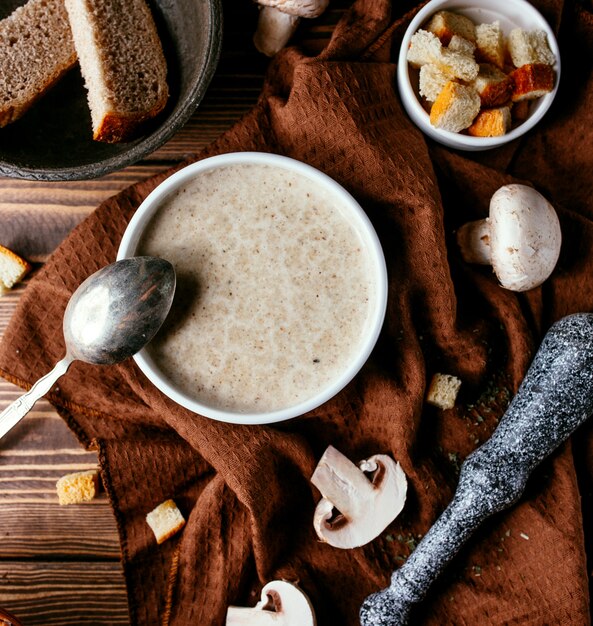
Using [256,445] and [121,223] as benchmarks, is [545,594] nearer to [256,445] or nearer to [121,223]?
[256,445]

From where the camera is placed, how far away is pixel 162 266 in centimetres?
130

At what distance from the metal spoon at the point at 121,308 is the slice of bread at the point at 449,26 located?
0.71m

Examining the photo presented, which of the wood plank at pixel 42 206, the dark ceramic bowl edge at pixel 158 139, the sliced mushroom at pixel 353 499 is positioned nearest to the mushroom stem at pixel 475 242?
the sliced mushroom at pixel 353 499

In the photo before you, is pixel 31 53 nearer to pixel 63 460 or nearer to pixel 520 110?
pixel 63 460

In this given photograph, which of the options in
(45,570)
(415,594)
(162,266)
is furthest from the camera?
(45,570)

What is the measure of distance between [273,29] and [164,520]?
1.09 meters

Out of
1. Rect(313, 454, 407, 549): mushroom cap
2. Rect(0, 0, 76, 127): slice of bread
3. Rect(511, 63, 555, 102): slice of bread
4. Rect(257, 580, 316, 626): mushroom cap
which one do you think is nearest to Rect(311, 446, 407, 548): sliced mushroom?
Rect(313, 454, 407, 549): mushroom cap

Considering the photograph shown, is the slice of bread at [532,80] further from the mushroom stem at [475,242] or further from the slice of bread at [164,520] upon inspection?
the slice of bread at [164,520]

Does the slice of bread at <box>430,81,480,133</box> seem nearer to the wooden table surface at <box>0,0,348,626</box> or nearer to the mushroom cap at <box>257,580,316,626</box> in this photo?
the wooden table surface at <box>0,0,348,626</box>

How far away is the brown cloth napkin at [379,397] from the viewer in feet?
4.68

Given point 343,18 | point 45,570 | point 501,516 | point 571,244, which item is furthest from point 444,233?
point 45,570

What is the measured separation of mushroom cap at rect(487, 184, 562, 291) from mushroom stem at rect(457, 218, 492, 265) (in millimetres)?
40

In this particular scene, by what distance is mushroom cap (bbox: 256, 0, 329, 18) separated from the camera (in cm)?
139

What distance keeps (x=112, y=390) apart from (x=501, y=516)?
885 millimetres
